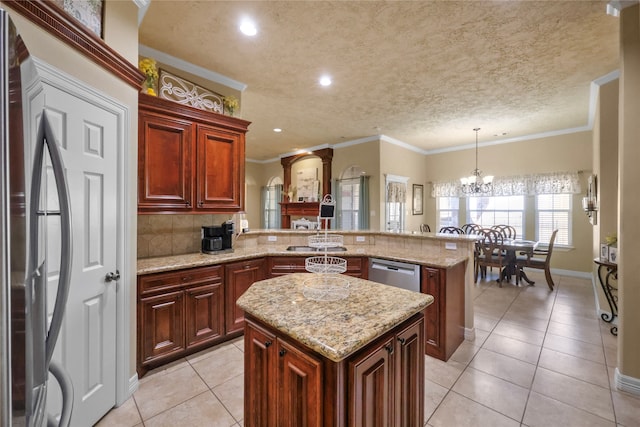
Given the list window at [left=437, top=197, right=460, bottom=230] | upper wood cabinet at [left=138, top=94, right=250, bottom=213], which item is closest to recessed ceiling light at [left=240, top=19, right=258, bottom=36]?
upper wood cabinet at [left=138, top=94, right=250, bottom=213]

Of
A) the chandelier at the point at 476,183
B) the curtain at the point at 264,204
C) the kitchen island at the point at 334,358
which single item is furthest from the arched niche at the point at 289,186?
Result: the kitchen island at the point at 334,358

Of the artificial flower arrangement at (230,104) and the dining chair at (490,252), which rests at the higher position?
the artificial flower arrangement at (230,104)

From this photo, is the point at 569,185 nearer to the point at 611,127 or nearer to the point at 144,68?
the point at 611,127

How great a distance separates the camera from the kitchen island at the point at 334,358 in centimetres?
103

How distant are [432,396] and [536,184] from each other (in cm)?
580

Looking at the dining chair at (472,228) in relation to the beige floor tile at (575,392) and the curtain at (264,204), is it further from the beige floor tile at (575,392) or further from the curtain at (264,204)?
the curtain at (264,204)

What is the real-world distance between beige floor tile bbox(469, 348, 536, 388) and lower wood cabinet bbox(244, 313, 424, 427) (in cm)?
133

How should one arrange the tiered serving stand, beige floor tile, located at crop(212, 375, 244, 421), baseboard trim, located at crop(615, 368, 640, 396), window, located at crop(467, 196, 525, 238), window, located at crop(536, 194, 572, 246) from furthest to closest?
window, located at crop(467, 196, 525, 238)
window, located at crop(536, 194, 572, 246)
baseboard trim, located at crop(615, 368, 640, 396)
beige floor tile, located at crop(212, 375, 244, 421)
the tiered serving stand

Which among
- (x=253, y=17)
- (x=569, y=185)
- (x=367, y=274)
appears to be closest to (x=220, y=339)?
(x=367, y=274)

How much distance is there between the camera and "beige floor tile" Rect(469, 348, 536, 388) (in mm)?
2242

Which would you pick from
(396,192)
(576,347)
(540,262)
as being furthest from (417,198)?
(576,347)

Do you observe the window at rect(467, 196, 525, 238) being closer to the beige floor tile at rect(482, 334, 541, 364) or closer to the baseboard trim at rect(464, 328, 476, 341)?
the beige floor tile at rect(482, 334, 541, 364)

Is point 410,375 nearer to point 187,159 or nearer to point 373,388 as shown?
point 373,388

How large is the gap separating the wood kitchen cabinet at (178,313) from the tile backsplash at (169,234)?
1.99 feet
